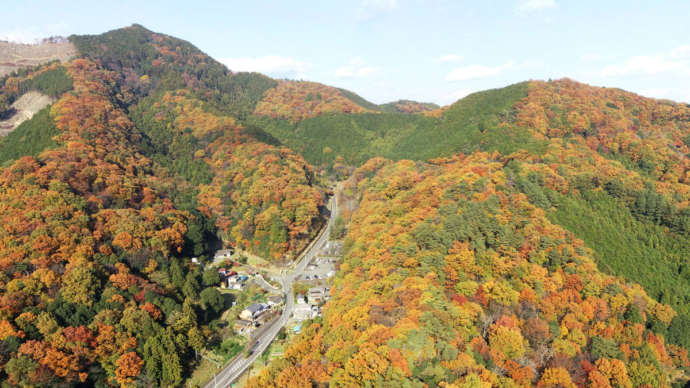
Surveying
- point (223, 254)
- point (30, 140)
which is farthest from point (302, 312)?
point (30, 140)

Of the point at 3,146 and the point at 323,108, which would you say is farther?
the point at 323,108

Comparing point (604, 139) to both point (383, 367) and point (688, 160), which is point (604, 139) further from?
point (383, 367)

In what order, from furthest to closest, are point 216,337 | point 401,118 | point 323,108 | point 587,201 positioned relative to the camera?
point 323,108, point 401,118, point 587,201, point 216,337

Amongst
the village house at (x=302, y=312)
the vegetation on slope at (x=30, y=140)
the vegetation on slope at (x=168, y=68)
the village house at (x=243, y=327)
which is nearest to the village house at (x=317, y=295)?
the village house at (x=302, y=312)

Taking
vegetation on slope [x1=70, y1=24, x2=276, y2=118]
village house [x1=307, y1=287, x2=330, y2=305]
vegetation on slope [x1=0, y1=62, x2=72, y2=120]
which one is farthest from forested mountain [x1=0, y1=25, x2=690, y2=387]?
vegetation on slope [x1=70, y1=24, x2=276, y2=118]

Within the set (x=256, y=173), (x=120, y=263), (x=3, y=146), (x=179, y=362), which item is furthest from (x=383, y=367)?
(x=3, y=146)

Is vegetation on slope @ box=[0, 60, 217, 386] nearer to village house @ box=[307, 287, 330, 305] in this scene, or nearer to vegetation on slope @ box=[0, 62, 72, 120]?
village house @ box=[307, 287, 330, 305]

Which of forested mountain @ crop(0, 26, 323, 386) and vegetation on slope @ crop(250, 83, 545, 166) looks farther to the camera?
vegetation on slope @ crop(250, 83, 545, 166)
